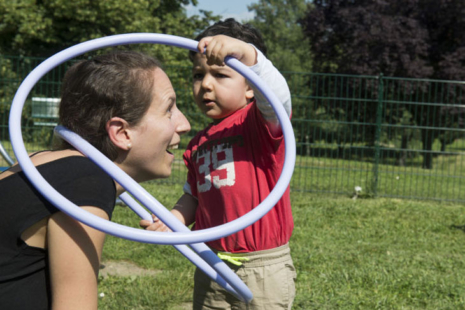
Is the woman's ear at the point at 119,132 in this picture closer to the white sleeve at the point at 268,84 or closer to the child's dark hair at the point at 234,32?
the white sleeve at the point at 268,84

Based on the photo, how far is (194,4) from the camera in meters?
24.1

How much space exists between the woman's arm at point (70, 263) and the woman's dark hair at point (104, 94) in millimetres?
344

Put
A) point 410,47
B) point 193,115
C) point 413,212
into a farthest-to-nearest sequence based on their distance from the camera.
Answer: point 410,47
point 193,115
point 413,212

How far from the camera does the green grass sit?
14.8 feet

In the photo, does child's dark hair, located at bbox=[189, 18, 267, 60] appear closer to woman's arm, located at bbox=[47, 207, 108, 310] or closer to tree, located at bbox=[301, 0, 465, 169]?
woman's arm, located at bbox=[47, 207, 108, 310]

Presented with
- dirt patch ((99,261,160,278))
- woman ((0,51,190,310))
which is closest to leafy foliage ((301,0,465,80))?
dirt patch ((99,261,160,278))

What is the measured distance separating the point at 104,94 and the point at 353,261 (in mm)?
4388

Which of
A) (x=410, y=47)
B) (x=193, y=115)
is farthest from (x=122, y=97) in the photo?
(x=410, y=47)

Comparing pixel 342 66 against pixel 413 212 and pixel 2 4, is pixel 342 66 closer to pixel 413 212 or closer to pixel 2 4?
pixel 2 4

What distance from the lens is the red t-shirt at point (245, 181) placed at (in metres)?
2.71

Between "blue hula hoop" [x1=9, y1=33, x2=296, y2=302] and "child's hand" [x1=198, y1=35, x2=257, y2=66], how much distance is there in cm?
5

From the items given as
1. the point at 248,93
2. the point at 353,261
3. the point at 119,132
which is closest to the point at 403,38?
the point at 353,261

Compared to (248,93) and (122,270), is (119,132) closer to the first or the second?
(248,93)

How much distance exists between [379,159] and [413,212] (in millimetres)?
1961
